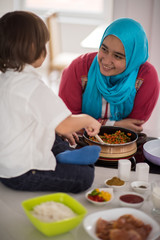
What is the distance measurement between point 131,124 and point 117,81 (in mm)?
346

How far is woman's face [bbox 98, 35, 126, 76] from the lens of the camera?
2068mm

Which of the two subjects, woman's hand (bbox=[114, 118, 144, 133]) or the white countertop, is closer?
the white countertop

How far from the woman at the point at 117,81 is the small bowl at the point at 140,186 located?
0.71m

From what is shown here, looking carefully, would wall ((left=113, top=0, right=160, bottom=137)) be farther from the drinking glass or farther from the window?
the window

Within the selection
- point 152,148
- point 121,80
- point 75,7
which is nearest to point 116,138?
point 152,148

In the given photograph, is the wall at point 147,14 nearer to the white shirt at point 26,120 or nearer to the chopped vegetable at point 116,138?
the chopped vegetable at point 116,138

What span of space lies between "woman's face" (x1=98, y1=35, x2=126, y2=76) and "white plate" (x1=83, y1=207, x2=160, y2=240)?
3.81 feet

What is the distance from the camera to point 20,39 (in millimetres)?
1286

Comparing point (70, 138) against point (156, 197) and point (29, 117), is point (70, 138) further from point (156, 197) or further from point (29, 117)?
point (156, 197)

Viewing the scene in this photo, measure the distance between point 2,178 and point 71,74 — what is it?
113cm

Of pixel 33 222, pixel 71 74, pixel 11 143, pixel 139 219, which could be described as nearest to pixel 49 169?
pixel 11 143

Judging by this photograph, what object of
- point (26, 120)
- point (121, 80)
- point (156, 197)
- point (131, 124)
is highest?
point (26, 120)

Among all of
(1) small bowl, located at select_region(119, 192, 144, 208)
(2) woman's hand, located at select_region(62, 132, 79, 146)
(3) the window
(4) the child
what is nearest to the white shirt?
(4) the child

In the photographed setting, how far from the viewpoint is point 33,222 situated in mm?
1135
